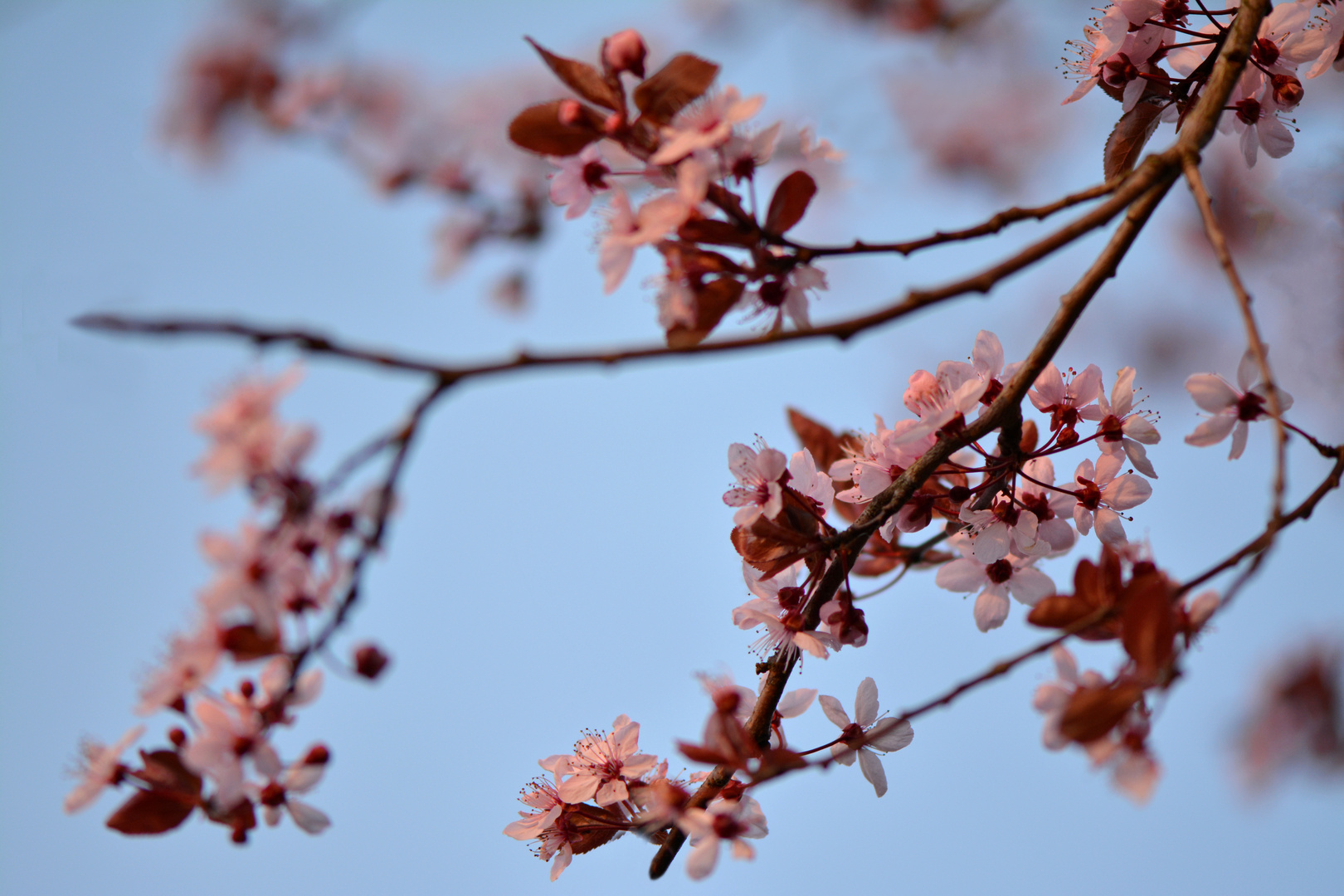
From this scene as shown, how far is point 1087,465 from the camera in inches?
37.6

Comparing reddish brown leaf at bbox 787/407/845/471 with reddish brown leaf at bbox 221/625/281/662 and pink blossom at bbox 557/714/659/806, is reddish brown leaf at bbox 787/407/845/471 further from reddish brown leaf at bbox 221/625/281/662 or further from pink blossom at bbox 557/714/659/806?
reddish brown leaf at bbox 221/625/281/662

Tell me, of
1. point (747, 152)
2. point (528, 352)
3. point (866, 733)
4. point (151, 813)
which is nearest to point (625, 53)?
point (747, 152)

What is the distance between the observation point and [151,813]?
0.83 metres

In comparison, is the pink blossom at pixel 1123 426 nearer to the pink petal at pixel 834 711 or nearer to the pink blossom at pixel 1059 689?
the pink blossom at pixel 1059 689

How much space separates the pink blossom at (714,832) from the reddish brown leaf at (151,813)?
0.48m

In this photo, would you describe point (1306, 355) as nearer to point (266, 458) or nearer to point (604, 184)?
point (604, 184)

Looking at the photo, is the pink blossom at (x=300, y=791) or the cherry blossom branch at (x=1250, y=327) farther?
the pink blossom at (x=300, y=791)

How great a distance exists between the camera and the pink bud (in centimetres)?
83

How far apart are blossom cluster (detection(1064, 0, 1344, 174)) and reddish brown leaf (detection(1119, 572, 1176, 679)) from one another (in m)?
0.64

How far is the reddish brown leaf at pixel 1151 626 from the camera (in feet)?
2.18

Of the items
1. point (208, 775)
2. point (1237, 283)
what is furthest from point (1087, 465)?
point (208, 775)

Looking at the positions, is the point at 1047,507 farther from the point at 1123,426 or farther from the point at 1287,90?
the point at 1287,90

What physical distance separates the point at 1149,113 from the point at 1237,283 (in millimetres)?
522

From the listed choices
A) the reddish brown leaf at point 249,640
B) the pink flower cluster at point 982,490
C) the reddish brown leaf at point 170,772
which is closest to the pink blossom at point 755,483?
the pink flower cluster at point 982,490
